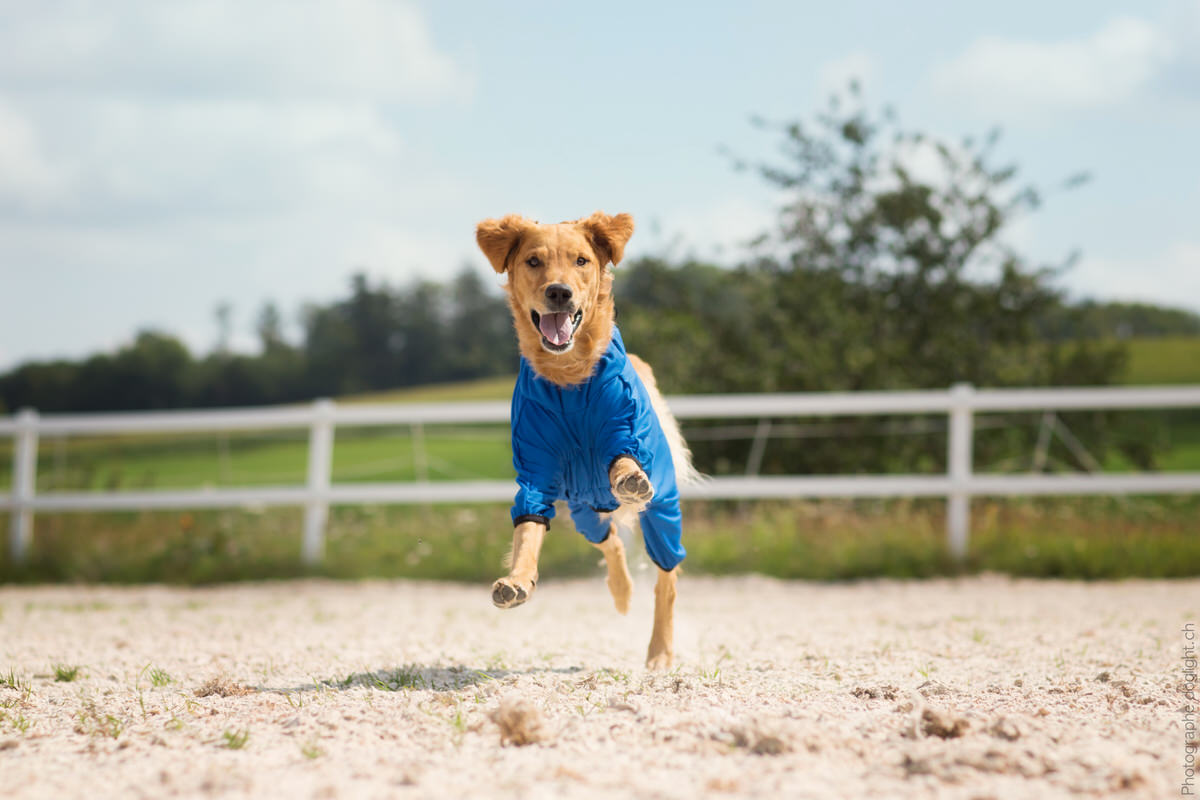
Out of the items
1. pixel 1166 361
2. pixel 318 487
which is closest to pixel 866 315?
pixel 318 487

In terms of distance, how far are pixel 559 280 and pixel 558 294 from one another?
0.21ft

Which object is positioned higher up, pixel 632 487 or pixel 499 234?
pixel 499 234

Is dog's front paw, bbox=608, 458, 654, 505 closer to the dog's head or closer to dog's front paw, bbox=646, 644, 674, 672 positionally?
the dog's head

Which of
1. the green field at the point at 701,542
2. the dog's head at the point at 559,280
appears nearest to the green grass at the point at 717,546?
the green field at the point at 701,542

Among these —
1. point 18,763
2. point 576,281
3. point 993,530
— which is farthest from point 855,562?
point 18,763

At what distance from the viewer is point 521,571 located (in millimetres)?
3432

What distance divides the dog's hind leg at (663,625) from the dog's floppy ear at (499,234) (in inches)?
61.3

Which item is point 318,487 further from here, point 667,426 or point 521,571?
point 521,571

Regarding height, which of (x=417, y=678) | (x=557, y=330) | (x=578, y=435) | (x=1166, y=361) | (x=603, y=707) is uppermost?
(x=1166, y=361)

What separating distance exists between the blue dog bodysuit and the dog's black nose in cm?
36

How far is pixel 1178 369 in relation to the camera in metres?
38.2

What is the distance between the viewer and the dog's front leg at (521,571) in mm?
3221

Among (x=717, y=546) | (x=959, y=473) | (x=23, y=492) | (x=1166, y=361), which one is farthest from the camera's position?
(x=1166, y=361)

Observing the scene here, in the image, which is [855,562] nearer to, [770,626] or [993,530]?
[993,530]
